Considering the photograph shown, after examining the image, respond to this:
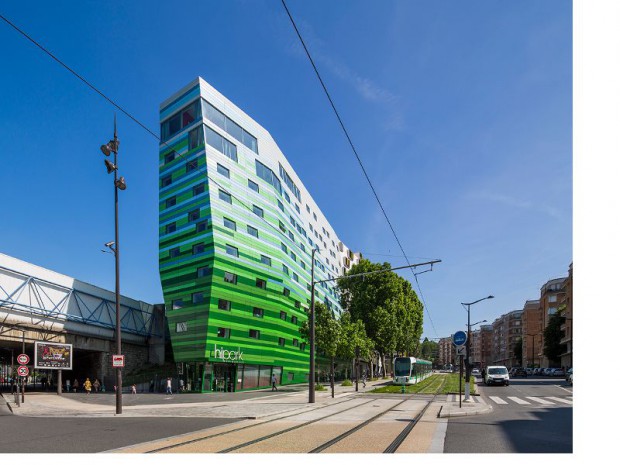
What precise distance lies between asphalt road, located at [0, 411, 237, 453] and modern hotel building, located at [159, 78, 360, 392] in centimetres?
2265

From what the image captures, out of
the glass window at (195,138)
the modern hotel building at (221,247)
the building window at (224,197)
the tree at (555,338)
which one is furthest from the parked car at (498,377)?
the tree at (555,338)

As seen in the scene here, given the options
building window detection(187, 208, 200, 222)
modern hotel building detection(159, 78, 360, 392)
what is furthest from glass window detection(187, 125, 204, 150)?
building window detection(187, 208, 200, 222)

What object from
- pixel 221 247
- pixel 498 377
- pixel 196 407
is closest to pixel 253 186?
pixel 221 247

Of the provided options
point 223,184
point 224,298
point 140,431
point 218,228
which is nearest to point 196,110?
point 223,184

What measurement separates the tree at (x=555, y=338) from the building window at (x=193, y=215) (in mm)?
76538

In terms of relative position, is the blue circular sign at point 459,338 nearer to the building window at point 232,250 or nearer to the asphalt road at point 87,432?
the asphalt road at point 87,432

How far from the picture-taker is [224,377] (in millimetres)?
43469

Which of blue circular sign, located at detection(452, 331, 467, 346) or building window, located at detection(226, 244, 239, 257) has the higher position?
building window, located at detection(226, 244, 239, 257)

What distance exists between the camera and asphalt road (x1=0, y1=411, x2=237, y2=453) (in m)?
12.1

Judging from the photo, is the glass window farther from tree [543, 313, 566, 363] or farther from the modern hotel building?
tree [543, 313, 566, 363]
